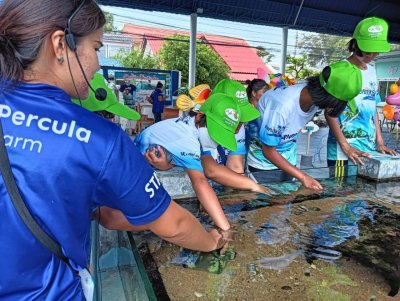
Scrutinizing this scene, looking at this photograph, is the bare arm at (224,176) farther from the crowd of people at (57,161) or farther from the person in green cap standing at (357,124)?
the crowd of people at (57,161)

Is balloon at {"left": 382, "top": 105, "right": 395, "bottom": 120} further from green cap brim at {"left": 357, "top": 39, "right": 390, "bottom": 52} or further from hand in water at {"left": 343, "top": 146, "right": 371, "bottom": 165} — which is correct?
green cap brim at {"left": 357, "top": 39, "right": 390, "bottom": 52}

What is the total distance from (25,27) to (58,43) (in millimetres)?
63

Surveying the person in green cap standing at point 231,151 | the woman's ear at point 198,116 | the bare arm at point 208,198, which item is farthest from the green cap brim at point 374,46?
the bare arm at point 208,198

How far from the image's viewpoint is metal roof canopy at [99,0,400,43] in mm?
8070

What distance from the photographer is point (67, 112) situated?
67 centimetres

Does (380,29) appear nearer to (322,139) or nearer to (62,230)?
(62,230)

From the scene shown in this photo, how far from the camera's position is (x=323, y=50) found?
23.3 metres

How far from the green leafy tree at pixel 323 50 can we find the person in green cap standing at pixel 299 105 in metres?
17.1

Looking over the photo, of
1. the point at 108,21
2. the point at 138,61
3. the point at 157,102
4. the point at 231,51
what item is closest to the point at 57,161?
the point at 108,21

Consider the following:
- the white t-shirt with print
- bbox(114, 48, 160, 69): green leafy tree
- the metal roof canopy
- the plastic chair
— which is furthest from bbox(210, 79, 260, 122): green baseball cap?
bbox(114, 48, 160, 69): green leafy tree

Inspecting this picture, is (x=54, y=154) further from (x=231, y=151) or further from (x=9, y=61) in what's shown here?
(x=231, y=151)

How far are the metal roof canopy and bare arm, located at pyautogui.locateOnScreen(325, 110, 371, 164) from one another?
20.0ft

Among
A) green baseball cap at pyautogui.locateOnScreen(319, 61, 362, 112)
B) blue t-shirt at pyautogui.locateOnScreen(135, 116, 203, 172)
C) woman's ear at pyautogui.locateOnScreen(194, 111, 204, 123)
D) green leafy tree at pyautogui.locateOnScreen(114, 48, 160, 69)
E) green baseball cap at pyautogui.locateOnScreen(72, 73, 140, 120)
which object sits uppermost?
green leafy tree at pyautogui.locateOnScreen(114, 48, 160, 69)

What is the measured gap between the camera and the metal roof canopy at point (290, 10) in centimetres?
807
